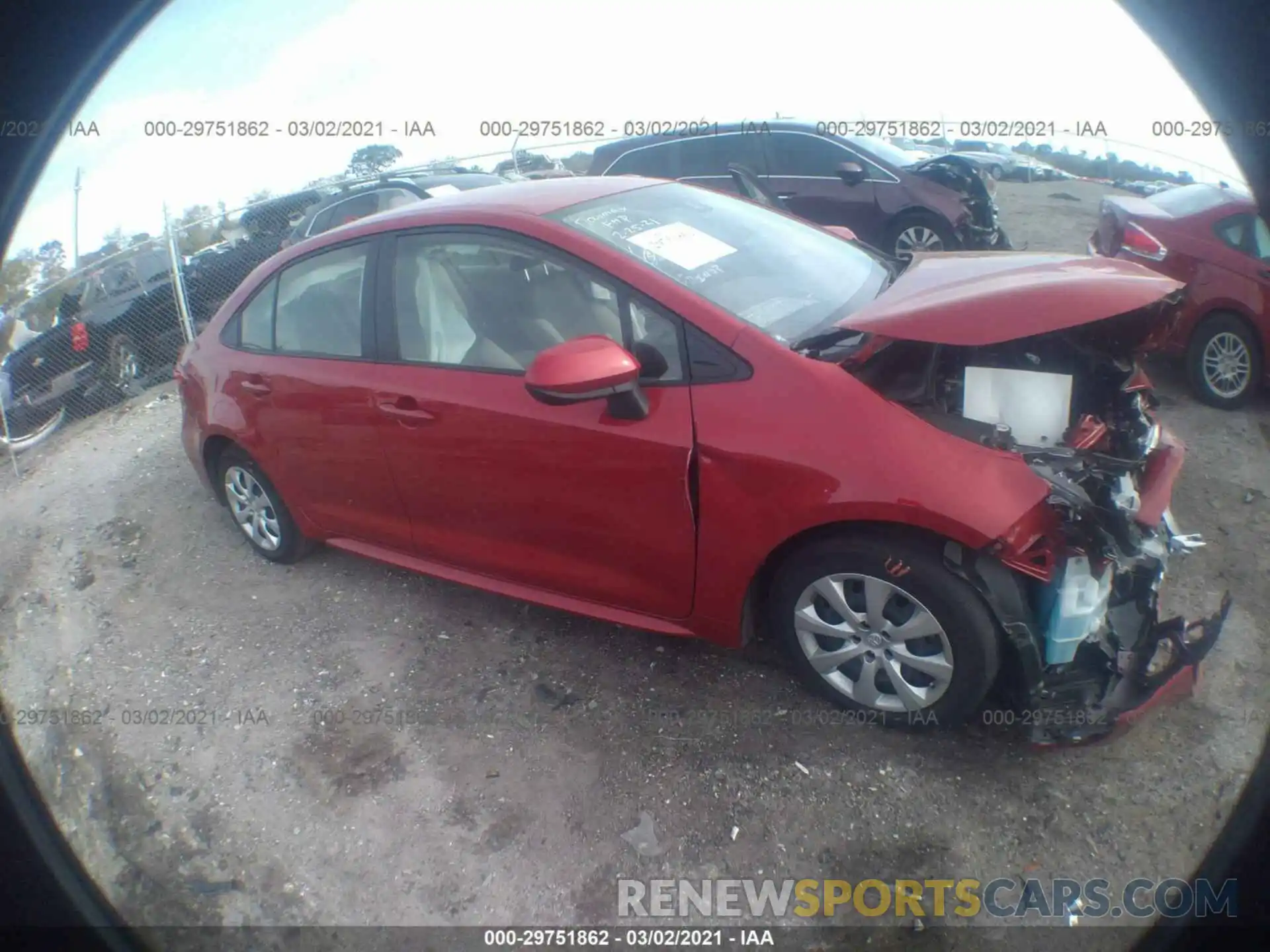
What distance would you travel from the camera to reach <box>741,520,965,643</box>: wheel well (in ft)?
7.65

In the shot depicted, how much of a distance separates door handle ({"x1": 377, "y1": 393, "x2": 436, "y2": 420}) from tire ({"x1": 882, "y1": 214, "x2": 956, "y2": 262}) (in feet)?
19.5

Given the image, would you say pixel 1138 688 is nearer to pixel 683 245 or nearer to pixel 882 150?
pixel 683 245

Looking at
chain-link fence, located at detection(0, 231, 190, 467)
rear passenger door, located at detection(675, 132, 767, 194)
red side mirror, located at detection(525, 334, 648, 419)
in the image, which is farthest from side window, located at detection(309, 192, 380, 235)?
red side mirror, located at detection(525, 334, 648, 419)

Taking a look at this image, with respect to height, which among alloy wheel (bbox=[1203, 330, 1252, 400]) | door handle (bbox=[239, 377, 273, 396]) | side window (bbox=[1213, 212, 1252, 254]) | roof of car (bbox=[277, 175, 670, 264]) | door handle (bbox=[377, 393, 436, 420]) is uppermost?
roof of car (bbox=[277, 175, 670, 264])

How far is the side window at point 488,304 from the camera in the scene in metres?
2.76

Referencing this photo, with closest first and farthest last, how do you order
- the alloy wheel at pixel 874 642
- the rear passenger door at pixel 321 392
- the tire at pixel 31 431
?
the alloy wheel at pixel 874 642
the rear passenger door at pixel 321 392
the tire at pixel 31 431

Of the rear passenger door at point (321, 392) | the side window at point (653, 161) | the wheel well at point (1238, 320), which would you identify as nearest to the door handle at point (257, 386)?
the rear passenger door at point (321, 392)

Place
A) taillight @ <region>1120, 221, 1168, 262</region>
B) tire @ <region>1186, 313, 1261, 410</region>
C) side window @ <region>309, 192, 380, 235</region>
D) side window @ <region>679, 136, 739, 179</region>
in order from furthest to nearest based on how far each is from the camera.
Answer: side window @ <region>309, 192, 380, 235</region>, side window @ <region>679, 136, 739, 179</region>, taillight @ <region>1120, 221, 1168, 262</region>, tire @ <region>1186, 313, 1261, 410</region>

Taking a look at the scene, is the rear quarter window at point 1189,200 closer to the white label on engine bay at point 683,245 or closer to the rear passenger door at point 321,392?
the white label on engine bay at point 683,245

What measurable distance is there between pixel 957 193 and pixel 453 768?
712cm

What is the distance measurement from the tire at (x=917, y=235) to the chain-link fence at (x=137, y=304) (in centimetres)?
538

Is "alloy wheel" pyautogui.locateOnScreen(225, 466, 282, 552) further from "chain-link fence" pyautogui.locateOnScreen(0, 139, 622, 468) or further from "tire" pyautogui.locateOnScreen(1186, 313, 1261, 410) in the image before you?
"tire" pyautogui.locateOnScreen(1186, 313, 1261, 410)

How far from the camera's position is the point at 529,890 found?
2275 millimetres

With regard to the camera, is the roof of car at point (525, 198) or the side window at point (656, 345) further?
the roof of car at point (525, 198)
